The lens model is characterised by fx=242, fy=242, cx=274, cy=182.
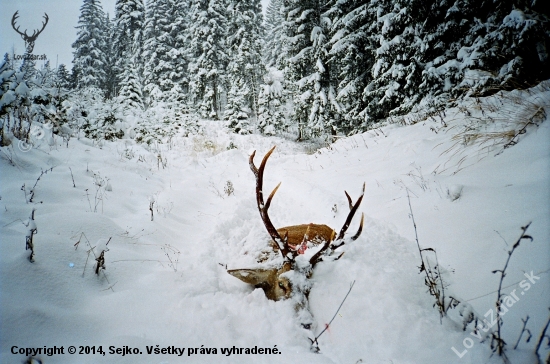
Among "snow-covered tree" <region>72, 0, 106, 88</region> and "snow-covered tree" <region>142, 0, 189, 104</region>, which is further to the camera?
"snow-covered tree" <region>72, 0, 106, 88</region>

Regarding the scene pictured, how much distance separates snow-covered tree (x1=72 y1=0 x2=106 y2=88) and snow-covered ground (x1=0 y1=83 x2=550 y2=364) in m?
30.1

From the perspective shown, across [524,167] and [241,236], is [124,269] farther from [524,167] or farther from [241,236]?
[524,167]

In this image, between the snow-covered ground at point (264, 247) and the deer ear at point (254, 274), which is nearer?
the snow-covered ground at point (264, 247)

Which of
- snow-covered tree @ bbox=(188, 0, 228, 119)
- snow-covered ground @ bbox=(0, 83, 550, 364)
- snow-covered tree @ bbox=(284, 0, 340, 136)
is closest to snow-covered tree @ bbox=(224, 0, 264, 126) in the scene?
snow-covered tree @ bbox=(188, 0, 228, 119)

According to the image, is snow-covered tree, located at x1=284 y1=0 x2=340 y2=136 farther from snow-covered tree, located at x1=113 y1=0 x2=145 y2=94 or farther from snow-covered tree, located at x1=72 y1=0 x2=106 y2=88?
snow-covered tree, located at x1=72 y1=0 x2=106 y2=88

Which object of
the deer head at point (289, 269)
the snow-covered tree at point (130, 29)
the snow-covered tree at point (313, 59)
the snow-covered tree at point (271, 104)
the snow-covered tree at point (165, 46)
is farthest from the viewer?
the snow-covered tree at point (130, 29)

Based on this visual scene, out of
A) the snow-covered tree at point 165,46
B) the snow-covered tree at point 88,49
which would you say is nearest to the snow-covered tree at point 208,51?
the snow-covered tree at point 165,46

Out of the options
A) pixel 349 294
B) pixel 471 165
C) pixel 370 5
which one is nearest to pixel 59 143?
pixel 349 294

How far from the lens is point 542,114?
8.48ft

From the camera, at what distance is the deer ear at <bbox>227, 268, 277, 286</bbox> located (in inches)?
68.5

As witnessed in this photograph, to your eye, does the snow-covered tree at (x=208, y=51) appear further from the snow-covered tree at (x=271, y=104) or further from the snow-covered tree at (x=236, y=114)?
the snow-covered tree at (x=271, y=104)

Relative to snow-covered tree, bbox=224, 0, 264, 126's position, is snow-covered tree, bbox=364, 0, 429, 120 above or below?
below

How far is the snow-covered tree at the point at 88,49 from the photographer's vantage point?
26.0 meters

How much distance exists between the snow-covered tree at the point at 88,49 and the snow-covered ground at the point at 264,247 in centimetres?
3013
